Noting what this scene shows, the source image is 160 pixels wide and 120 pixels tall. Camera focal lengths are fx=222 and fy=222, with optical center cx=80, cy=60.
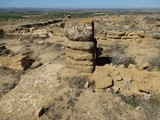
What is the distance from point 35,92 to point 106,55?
4900 mm

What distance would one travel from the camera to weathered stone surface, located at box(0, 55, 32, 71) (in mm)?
9562

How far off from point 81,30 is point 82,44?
1.74 feet

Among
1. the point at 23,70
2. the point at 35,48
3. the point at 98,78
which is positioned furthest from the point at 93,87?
the point at 35,48

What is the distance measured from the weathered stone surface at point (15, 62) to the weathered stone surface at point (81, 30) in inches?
Answer: 102

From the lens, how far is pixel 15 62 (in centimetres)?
966

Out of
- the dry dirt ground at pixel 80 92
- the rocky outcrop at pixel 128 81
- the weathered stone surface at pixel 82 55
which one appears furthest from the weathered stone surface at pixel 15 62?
the rocky outcrop at pixel 128 81

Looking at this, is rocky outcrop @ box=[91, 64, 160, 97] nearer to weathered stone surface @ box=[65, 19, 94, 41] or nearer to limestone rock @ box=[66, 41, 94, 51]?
limestone rock @ box=[66, 41, 94, 51]

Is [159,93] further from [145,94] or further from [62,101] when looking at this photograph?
[62,101]

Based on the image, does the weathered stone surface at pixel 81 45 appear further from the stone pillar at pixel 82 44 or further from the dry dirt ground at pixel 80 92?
the dry dirt ground at pixel 80 92

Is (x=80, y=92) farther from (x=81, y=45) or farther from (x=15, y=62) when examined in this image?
(x=15, y=62)

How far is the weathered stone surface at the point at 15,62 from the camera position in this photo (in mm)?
9562

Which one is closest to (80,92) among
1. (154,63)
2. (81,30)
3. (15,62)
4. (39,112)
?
(39,112)

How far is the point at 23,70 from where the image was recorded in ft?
31.1

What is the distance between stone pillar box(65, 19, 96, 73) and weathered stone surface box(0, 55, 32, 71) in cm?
239
